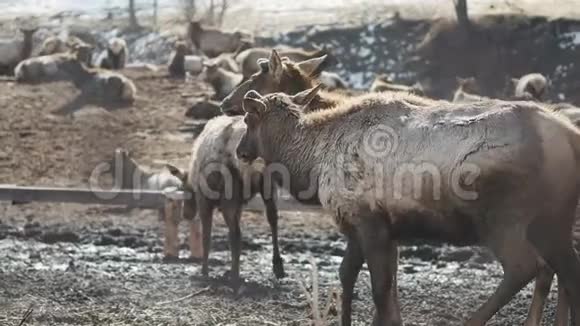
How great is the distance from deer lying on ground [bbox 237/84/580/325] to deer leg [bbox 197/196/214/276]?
3690 millimetres

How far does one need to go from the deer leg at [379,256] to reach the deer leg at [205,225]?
4.42 meters

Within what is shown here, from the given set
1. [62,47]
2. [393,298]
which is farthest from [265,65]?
[62,47]

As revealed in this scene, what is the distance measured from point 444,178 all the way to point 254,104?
1910mm

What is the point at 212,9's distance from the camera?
43.7 metres

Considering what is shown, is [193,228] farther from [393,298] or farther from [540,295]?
[540,295]

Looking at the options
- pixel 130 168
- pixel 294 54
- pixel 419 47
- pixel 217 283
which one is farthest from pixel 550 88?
pixel 217 283

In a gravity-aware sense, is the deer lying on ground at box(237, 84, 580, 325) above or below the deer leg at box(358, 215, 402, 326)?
above

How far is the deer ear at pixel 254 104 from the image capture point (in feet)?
29.9

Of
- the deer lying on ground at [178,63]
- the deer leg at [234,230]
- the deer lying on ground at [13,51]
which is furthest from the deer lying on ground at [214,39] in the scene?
the deer leg at [234,230]

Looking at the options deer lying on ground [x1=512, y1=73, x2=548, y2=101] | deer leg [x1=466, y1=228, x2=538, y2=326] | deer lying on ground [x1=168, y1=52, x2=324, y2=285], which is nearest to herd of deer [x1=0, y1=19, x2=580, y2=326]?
deer leg [x1=466, y1=228, x2=538, y2=326]

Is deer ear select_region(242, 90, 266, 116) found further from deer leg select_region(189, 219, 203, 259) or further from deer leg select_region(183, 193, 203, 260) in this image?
deer leg select_region(189, 219, 203, 259)

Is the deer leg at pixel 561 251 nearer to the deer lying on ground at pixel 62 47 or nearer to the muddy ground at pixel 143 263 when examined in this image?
the muddy ground at pixel 143 263

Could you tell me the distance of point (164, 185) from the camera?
57.9ft

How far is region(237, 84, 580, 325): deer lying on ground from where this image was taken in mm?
7785
